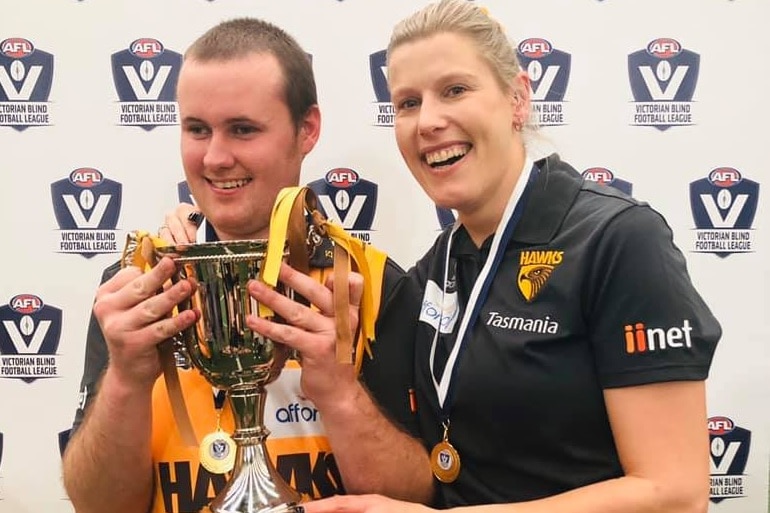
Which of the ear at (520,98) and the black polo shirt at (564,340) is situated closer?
the black polo shirt at (564,340)

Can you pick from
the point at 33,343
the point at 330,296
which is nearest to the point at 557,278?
the point at 330,296

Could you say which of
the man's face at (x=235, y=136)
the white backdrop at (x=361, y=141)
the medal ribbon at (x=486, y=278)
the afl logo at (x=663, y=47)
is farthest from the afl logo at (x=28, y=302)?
the afl logo at (x=663, y=47)

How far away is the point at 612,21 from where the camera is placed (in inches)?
64.2

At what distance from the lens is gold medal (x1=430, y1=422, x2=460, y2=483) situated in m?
1.10

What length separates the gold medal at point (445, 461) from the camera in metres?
1.10

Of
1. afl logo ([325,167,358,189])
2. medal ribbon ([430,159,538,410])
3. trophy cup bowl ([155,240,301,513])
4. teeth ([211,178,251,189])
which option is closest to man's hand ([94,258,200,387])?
trophy cup bowl ([155,240,301,513])

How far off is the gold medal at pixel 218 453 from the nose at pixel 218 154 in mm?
418

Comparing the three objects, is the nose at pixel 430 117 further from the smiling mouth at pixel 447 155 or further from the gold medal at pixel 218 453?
the gold medal at pixel 218 453

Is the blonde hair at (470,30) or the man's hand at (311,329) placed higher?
the blonde hair at (470,30)

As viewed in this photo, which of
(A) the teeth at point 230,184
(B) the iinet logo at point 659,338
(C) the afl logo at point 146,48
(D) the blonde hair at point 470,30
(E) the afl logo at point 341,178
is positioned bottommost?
(B) the iinet logo at point 659,338

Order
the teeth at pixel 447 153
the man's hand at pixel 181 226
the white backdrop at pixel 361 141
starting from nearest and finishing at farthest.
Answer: the teeth at pixel 447 153 < the man's hand at pixel 181 226 < the white backdrop at pixel 361 141

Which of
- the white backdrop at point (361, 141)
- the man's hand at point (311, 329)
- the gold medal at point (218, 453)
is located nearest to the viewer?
the man's hand at point (311, 329)

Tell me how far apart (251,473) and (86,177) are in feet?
3.38

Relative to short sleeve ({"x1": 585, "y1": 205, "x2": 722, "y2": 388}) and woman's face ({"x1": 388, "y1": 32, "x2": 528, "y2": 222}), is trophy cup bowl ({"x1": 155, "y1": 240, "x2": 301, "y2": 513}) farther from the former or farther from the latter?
short sleeve ({"x1": 585, "y1": 205, "x2": 722, "y2": 388})
